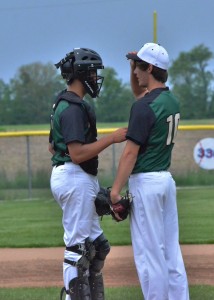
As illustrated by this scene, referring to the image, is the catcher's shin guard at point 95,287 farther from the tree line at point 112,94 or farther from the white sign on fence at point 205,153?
the tree line at point 112,94

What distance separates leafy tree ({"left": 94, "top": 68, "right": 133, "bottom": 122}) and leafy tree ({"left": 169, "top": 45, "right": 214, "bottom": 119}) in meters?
1.47

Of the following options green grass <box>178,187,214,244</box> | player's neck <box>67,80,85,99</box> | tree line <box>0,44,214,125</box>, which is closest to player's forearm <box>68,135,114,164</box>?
player's neck <box>67,80,85,99</box>

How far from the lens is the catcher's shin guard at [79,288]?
216 inches

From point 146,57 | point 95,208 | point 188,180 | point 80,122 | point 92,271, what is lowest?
point 188,180

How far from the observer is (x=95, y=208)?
18.3 ft

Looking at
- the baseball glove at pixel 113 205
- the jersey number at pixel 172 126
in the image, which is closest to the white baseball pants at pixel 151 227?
the baseball glove at pixel 113 205

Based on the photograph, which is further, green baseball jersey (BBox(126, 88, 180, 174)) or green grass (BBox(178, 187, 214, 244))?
green grass (BBox(178, 187, 214, 244))

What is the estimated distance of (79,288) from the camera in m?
5.49

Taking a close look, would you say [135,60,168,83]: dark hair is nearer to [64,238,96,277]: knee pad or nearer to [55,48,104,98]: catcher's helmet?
[55,48,104,98]: catcher's helmet

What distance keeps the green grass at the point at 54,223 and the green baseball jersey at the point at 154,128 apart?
4803 mm

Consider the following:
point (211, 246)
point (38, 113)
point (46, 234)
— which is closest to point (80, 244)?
point (211, 246)

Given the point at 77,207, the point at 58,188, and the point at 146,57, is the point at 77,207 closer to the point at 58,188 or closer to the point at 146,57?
the point at 58,188

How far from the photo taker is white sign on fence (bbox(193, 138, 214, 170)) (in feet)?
60.2

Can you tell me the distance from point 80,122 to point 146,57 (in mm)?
642
